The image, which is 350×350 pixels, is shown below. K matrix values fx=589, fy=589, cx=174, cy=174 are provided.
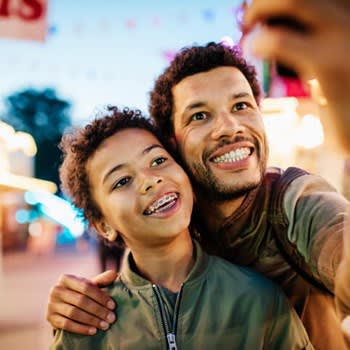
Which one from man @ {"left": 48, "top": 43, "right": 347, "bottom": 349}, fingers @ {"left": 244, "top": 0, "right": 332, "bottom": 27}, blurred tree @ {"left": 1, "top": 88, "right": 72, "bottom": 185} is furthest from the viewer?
blurred tree @ {"left": 1, "top": 88, "right": 72, "bottom": 185}

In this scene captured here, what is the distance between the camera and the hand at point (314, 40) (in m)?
0.48

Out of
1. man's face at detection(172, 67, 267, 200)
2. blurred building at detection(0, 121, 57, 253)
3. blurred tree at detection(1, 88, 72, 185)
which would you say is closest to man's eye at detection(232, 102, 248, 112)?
man's face at detection(172, 67, 267, 200)

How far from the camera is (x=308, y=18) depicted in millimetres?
484

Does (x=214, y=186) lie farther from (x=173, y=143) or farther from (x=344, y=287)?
(x=344, y=287)

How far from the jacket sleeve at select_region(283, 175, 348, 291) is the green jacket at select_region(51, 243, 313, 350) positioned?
11 centimetres

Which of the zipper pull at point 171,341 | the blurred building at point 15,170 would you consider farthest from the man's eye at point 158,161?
the blurred building at point 15,170

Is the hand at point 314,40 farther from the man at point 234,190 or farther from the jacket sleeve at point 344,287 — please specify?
the man at point 234,190

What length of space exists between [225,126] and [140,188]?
0.69ft

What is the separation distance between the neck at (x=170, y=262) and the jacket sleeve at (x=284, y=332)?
19 cm

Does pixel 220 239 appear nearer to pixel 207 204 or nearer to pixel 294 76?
pixel 207 204

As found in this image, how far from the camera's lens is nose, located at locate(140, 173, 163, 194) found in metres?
1.11

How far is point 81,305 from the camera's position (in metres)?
1.15

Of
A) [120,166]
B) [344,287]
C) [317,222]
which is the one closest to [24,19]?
[120,166]

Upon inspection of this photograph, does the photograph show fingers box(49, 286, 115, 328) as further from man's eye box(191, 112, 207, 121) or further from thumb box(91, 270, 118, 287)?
man's eye box(191, 112, 207, 121)
